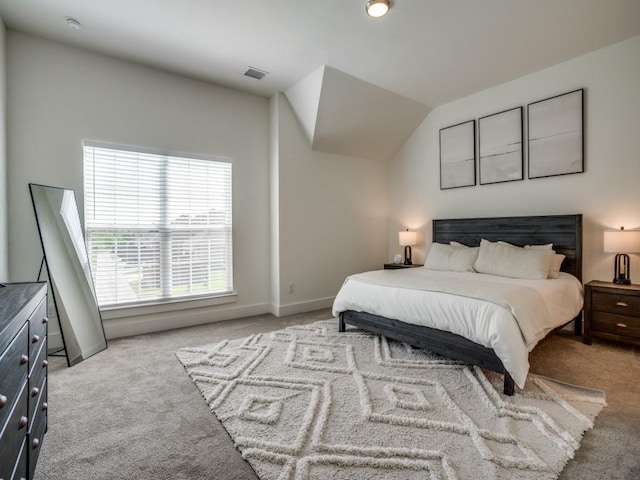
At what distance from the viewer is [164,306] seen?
374 cm

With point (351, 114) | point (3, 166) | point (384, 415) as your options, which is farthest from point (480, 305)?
point (3, 166)

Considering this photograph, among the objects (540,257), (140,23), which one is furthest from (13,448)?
(540,257)

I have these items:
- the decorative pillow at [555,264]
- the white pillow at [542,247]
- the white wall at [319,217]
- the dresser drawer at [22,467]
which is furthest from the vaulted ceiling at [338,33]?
the dresser drawer at [22,467]

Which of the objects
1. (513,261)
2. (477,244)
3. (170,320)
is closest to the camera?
(513,261)

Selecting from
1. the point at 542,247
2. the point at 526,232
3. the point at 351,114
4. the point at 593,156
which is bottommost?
the point at 542,247

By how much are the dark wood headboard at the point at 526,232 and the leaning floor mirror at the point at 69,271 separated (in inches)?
166

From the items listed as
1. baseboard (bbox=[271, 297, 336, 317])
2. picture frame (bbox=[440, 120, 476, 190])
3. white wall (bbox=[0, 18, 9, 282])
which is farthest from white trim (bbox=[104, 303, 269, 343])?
picture frame (bbox=[440, 120, 476, 190])

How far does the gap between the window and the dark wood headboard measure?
9.91ft

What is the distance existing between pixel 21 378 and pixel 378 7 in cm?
317

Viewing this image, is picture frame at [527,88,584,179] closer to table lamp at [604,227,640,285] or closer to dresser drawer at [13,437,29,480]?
table lamp at [604,227,640,285]

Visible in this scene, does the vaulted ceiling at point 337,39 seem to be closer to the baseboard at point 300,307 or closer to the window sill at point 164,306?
the baseboard at point 300,307

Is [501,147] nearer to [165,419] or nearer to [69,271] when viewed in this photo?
[165,419]

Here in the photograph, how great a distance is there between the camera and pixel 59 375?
2.58m

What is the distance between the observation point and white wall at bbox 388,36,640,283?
10.7 ft
